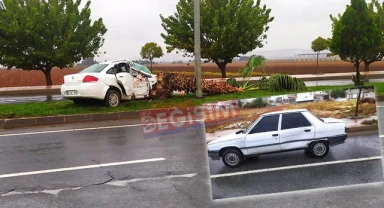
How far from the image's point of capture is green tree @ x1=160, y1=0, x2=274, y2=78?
2197cm

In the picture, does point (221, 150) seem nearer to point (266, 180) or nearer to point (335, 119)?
point (266, 180)

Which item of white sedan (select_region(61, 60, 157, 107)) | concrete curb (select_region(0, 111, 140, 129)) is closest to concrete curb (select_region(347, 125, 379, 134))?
concrete curb (select_region(0, 111, 140, 129))

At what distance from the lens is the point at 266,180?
150 cm

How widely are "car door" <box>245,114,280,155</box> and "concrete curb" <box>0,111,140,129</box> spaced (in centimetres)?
956

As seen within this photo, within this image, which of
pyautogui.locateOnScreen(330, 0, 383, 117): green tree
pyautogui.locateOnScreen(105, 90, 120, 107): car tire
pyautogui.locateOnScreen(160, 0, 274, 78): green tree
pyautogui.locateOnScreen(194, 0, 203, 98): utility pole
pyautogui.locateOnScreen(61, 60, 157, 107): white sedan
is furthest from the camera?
pyautogui.locateOnScreen(160, 0, 274, 78): green tree

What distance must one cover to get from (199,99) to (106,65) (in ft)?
9.93

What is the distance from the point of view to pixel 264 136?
1.40 metres

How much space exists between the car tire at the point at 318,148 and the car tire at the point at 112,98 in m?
10.3

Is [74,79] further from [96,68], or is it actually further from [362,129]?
[362,129]

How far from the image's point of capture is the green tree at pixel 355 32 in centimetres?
Result: 1648

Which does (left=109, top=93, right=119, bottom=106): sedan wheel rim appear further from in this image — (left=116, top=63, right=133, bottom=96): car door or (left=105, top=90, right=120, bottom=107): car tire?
(left=116, top=63, right=133, bottom=96): car door

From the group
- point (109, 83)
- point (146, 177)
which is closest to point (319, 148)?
point (146, 177)

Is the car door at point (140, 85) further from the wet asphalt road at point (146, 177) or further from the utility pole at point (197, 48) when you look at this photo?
the wet asphalt road at point (146, 177)

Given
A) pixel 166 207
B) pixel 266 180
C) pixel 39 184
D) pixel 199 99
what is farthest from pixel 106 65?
pixel 266 180
